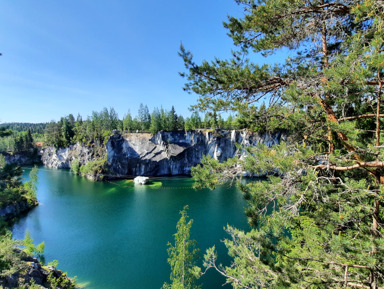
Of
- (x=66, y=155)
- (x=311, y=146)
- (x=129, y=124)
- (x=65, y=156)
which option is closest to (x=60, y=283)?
(x=311, y=146)

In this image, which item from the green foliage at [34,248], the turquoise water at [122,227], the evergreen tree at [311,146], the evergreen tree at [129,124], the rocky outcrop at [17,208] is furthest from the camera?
the evergreen tree at [129,124]

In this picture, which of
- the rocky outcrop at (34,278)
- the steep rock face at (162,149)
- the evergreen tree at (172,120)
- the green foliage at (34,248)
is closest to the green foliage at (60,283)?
the rocky outcrop at (34,278)

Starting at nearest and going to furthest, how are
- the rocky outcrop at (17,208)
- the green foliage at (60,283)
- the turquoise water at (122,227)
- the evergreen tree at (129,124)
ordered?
the green foliage at (60,283)
the turquoise water at (122,227)
the rocky outcrop at (17,208)
the evergreen tree at (129,124)

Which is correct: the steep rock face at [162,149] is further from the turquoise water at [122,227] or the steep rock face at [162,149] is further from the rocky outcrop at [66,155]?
the turquoise water at [122,227]

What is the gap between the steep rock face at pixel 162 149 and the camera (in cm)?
→ 4450

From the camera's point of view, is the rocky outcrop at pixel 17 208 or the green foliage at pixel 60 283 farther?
the rocky outcrop at pixel 17 208

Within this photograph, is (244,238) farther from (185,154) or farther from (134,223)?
(185,154)

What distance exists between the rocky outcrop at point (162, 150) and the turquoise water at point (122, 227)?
37.9 ft

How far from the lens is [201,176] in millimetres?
3805


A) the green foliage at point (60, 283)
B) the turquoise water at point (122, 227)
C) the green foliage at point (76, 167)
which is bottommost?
the turquoise water at point (122, 227)

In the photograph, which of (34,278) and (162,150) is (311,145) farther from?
(162,150)

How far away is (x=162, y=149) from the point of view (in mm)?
45312

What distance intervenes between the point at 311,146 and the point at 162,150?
139ft

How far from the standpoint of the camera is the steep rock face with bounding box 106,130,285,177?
44500 mm
